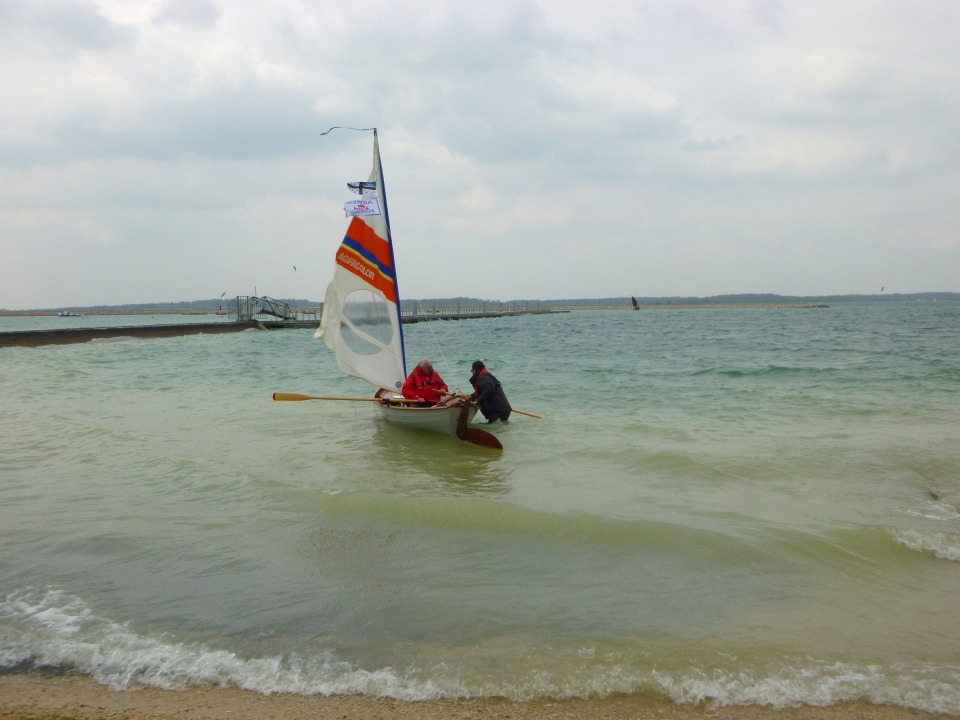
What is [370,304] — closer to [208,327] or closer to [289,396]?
[289,396]

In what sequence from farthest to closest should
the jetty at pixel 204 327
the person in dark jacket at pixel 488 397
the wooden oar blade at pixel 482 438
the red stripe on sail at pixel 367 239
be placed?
the jetty at pixel 204 327
the red stripe on sail at pixel 367 239
the person in dark jacket at pixel 488 397
the wooden oar blade at pixel 482 438

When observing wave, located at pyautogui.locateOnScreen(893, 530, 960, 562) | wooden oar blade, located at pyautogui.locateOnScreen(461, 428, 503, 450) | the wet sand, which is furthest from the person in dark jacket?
the wet sand

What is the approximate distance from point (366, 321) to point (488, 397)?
281cm

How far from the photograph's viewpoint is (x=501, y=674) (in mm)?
4258

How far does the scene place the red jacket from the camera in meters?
12.5

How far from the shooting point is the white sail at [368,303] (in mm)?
12891

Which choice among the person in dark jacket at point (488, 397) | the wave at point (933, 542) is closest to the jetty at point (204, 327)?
the person in dark jacket at point (488, 397)

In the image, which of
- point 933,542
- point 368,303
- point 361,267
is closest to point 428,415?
point 368,303

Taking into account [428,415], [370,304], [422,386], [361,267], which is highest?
[361,267]

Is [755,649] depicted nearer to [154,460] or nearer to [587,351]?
[154,460]

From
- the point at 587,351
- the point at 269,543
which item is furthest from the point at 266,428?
the point at 587,351

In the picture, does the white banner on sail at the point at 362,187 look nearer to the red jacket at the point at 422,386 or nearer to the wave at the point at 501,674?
the red jacket at the point at 422,386

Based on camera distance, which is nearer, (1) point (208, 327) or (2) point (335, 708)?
(2) point (335, 708)

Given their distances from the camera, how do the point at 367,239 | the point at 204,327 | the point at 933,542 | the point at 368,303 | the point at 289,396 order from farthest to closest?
1. the point at 204,327
2. the point at 289,396
3. the point at 368,303
4. the point at 367,239
5. the point at 933,542
